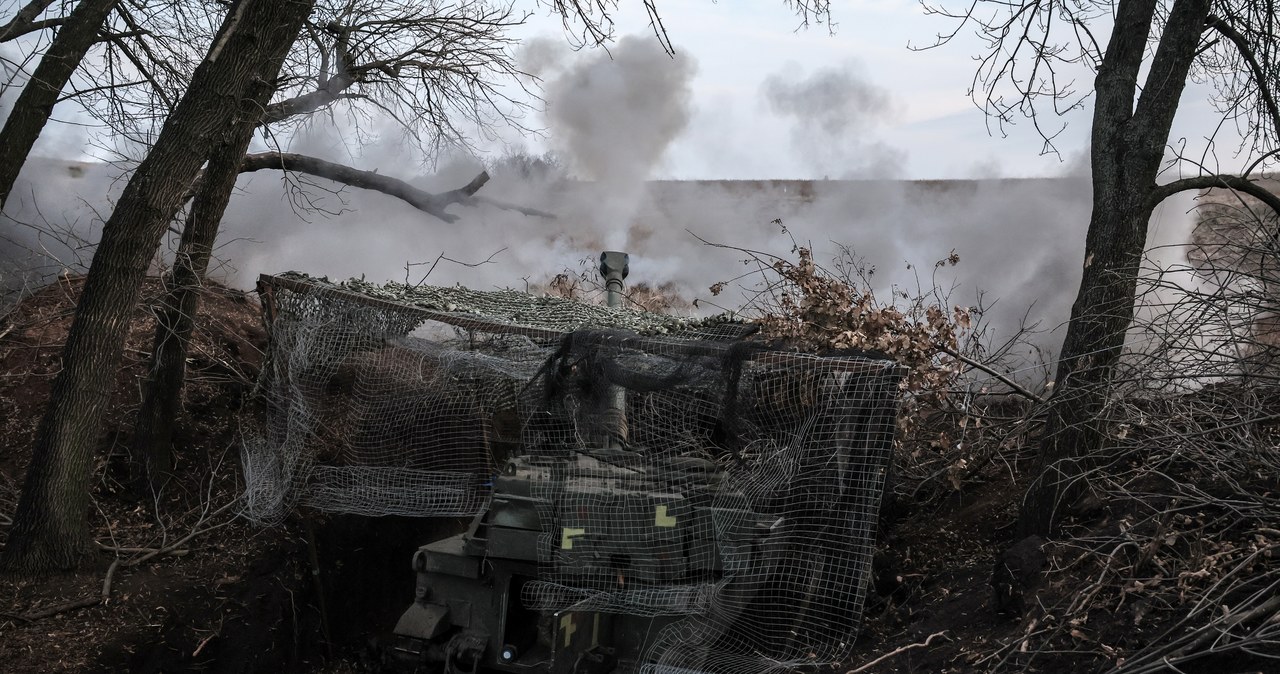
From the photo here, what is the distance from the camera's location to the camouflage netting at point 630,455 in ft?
21.0

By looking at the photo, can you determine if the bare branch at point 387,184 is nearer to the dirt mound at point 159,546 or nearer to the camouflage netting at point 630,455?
the dirt mound at point 159,546

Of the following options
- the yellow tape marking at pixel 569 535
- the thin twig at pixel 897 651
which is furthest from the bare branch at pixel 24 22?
the thin twig at pixel 897 651

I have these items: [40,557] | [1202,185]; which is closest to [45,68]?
[40,557]

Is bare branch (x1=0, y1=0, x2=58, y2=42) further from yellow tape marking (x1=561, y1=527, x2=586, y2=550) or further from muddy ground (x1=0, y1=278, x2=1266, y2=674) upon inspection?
yellow tape marking (x1=561, y1=527, x2=586, y2=550)

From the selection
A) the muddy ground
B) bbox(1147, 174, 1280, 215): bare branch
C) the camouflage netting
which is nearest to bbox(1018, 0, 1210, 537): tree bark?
bbox(1147, 174, 1280, 215): bare branch

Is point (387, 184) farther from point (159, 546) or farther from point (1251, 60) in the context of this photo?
point (1251, 60)

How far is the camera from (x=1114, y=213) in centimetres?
641

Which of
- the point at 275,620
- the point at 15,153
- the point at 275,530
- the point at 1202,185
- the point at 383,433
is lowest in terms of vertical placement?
the point at 275,620

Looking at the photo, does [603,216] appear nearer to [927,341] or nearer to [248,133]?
[248,133]

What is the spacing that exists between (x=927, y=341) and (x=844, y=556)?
2338 millimetres

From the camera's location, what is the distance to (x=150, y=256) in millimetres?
7895

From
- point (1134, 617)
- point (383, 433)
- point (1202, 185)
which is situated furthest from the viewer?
point (383, 433)

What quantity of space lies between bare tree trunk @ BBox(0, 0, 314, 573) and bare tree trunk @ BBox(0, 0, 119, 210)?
8.34ft

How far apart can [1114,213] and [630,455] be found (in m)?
3.57
